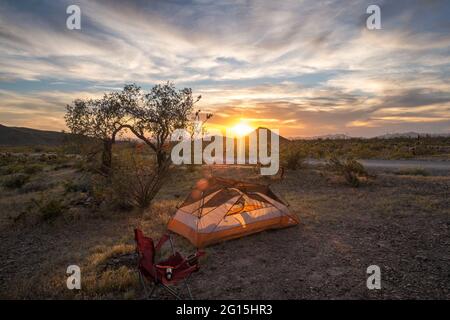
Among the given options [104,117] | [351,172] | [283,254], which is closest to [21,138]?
[104,117]

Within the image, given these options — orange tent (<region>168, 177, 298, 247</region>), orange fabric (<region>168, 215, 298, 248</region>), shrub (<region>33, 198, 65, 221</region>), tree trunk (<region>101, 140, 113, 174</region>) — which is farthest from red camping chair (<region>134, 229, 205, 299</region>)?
tree trunk (<region>101, 140, 113, 174</region>)

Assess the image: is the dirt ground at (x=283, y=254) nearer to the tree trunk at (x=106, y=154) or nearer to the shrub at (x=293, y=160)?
the tree trunk at (x=106, y=154)

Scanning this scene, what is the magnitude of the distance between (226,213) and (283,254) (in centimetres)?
168

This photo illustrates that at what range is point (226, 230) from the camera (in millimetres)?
8031

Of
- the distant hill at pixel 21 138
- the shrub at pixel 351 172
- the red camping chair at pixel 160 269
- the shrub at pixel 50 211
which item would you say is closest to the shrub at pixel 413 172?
the shrub at pixel 351 172

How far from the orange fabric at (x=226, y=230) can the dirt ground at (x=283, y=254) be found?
183 mm

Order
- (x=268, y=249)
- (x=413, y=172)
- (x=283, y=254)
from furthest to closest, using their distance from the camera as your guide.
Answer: (x=413, y=172), (x=268, y=249), (x=283, y=254)

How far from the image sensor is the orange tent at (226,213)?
26.1 feet

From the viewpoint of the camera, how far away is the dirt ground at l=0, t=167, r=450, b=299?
18.6ft

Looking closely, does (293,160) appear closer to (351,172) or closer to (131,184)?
(351,172)

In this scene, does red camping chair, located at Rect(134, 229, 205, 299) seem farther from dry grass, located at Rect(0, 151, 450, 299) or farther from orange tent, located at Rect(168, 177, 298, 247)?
orange tent, located at Rect(168, 177, 298, 247)

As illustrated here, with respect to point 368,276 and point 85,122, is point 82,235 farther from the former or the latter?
point 85,122
